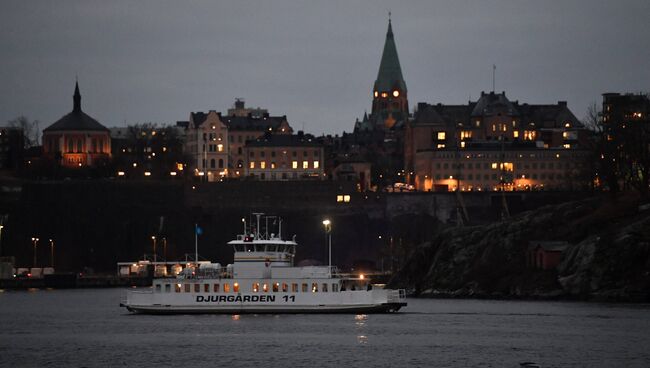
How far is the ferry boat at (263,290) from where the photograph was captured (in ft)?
365

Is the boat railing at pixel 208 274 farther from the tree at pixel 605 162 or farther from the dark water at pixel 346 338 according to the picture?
the tree at pixel 605 162

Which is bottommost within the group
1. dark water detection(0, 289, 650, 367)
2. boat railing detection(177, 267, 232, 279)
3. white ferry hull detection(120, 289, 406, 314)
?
dark water detection(0, 289, 650, 367)

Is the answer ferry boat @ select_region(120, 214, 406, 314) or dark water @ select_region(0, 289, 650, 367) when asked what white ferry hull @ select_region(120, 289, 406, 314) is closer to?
ferry boat @ select_region(120, 214, 406, 314)

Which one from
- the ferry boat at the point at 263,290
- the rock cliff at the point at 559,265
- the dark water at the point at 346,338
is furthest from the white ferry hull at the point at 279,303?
the rock cliff at the point at 559,265

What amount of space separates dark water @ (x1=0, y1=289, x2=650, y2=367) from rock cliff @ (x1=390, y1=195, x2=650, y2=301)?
4.12 metres

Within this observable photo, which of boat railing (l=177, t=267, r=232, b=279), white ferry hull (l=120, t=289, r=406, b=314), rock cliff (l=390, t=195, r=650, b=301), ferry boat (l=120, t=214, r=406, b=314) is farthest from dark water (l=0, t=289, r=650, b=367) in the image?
rock cliff (l=390, t=195, r=650, b=301)

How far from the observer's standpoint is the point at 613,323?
104438mm

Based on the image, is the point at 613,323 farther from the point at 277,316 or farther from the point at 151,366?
the point at 151,366

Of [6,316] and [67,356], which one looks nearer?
[67,356]

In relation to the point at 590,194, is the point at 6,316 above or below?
below

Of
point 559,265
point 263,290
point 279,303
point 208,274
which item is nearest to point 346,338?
point 279,303

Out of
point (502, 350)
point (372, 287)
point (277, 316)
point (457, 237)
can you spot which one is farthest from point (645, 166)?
point (502, 350)

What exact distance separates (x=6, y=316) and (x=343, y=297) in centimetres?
3129

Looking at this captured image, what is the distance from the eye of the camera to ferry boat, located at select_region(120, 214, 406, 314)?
4377 inches
